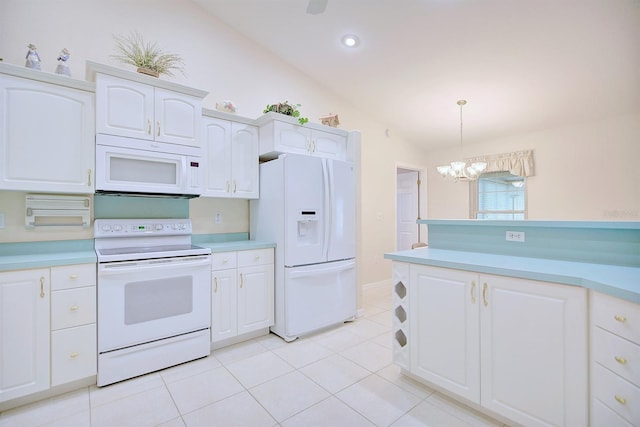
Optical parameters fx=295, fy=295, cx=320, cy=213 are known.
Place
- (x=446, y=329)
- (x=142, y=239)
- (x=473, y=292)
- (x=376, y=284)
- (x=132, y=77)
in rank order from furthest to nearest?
(x=376, y=284) < (x=142, y=239) < (x=132, y=77) < (x=446, y=329) < (x=473, y=292)

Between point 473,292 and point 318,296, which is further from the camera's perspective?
point 318,296

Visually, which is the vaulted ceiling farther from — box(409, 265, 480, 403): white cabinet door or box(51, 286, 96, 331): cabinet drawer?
box(51, 286, 96, 331): cabinet drawer

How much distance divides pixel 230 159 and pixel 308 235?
108 cm

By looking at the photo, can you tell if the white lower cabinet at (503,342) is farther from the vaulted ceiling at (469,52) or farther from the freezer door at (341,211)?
the vaulted ceiling at (469,52)

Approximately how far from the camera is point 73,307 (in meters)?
1.97

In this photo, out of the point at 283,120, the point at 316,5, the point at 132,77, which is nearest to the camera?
the point at 316,5

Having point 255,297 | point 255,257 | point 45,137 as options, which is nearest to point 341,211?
point 255,257

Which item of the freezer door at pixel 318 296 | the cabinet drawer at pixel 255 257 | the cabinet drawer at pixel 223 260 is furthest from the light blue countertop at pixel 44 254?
the freezer door at pixel 318 296

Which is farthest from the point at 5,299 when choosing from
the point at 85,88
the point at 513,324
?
the point at 513,324

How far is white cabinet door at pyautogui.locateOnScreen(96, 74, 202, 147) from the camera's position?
218 cm

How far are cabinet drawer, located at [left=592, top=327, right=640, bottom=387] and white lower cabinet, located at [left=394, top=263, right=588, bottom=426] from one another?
6 centimetres

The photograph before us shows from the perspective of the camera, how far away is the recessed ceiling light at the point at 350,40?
3170mm

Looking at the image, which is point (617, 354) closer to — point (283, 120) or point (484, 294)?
point (484, 294)

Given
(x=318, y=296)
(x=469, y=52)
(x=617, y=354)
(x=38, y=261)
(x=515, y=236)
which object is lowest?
(x=318, y=296)
